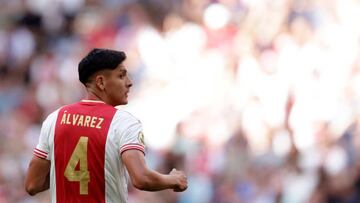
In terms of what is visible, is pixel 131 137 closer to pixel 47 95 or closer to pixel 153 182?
pixel 153 182

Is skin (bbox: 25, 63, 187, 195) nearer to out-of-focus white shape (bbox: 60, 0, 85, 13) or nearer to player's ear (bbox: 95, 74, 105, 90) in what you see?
player's ear (bbox: 95, 74, 105, 90)

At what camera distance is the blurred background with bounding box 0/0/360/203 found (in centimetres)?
1511

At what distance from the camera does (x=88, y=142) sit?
704 cm

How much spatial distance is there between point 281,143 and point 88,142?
895cm

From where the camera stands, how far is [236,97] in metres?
16.0

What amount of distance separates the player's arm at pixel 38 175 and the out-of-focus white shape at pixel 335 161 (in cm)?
860

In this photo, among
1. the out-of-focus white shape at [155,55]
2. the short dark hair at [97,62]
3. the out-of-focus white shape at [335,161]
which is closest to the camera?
the short dark hair at [97,62]

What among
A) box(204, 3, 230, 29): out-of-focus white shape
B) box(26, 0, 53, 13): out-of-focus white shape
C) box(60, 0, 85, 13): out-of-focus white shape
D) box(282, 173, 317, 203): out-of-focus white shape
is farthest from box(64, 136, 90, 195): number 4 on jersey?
box(60, 0, 85, 13): out-of-focus white shape

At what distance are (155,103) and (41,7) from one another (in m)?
2.30

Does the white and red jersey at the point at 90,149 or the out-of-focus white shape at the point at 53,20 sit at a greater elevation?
the out-of-focus white shape at the point at 53,20

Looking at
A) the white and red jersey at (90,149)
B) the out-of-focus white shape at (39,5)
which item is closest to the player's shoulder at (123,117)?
the white and red jersey at (90,149)

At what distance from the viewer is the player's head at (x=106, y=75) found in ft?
23.4

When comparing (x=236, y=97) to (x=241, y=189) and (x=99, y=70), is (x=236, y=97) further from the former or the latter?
(x=99, y=70)

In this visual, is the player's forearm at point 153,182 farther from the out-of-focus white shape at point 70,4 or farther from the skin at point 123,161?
the out-of-focus white shape at point 70,4
